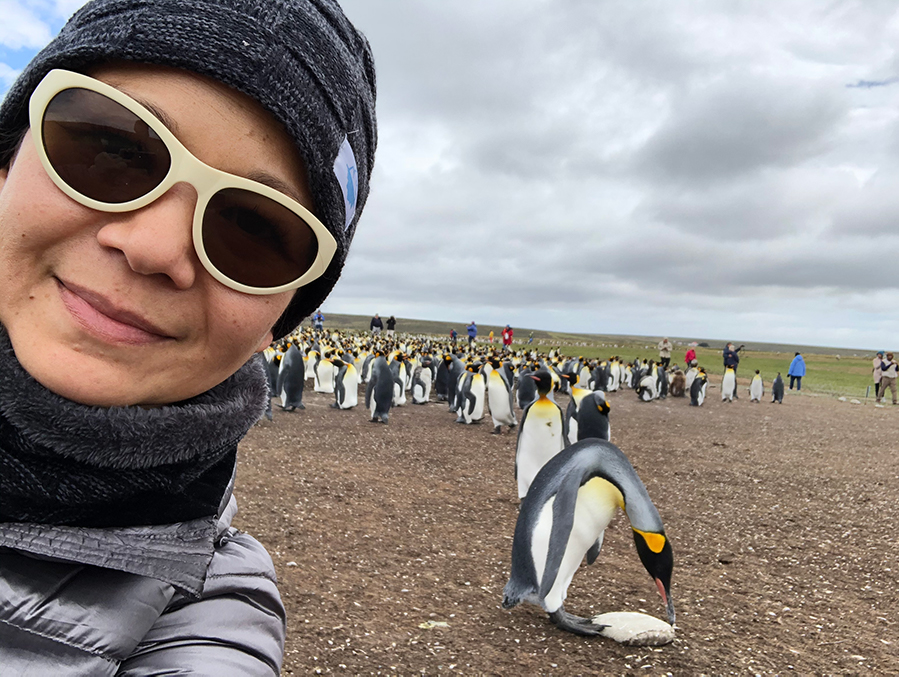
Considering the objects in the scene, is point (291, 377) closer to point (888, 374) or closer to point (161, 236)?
point (161, 236)

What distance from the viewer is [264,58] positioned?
72 cm

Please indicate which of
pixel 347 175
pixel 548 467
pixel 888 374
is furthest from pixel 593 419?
pixel 888 374

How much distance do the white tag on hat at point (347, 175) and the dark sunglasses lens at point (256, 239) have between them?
113 mm

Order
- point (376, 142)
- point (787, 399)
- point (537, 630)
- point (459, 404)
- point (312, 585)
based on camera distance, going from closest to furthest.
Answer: point (376, 142), point (537, 630), point (312, 585), point (459, 404), point (787, 399)

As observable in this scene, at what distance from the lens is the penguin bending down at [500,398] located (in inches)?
450

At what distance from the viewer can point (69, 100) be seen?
2.10ft

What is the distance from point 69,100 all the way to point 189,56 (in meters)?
0.14

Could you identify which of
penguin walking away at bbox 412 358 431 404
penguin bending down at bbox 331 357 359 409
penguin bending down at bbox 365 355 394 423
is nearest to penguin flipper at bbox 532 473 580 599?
penguin bending down at bbox 365 355 394 423

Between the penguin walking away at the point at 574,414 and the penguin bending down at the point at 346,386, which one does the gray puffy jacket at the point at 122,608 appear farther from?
the penguin bending down at the point at 346,386

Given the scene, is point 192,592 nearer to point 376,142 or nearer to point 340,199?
point 340,199

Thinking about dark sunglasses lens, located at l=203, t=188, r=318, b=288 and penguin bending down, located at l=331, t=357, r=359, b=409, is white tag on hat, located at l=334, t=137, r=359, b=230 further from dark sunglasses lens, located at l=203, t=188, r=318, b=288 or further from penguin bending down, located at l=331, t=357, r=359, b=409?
penguin bending down, located at l=331, t=357, r=359, b=409

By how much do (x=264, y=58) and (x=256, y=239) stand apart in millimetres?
232

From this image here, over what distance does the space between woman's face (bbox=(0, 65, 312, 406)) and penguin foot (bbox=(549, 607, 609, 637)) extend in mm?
3712

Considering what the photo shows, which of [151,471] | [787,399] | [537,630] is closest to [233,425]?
[151,471]
